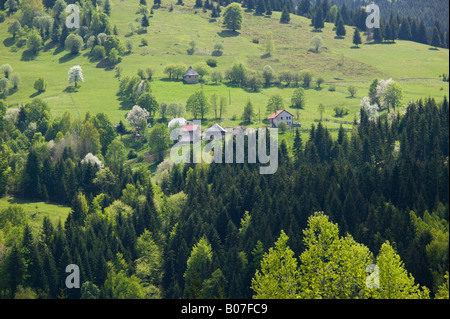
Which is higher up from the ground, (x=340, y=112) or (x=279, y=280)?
(x=279, y=280)

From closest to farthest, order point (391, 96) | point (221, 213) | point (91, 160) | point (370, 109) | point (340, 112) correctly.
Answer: point (221, 213)
point (91, 160)
point (370, 109)
point (391, 96)
point (340, 112)

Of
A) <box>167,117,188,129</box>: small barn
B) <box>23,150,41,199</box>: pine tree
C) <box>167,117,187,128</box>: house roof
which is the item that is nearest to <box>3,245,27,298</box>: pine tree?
<box>23,150,41,199</box>: pine tree

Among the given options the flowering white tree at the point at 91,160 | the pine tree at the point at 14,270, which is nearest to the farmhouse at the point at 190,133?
the flowering white tree at the point at 91,160

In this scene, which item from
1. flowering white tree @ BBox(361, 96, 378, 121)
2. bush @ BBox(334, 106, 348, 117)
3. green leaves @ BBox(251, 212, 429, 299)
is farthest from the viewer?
bush @ BBox(334, 106, 348, 117)

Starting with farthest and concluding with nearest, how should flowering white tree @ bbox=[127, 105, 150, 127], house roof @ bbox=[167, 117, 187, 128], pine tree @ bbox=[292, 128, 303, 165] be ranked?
flowering white tree @ bbox=[127, 105, 150, 127], house roof @ bbox=[167, 117, 187, 128], pine tree @ bbox=[292, 128, 303, 165]

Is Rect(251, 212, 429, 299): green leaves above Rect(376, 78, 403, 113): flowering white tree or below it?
above

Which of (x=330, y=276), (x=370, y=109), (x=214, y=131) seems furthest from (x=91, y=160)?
(x=330, y=276)

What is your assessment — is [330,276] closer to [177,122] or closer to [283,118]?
[283,118]

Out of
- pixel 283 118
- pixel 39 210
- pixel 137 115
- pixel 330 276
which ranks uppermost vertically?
pixel 330 276

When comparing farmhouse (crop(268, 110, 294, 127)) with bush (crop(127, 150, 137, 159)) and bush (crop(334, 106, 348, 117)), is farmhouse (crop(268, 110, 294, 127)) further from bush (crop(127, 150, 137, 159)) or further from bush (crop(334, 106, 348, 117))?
bush (crop(127, 150, 137, 159))

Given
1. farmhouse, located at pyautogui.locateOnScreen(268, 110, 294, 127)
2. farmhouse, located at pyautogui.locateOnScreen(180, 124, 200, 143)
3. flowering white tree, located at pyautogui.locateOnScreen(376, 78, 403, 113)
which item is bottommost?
farmhouse, located at pyautogui.locateOnScreen(180, 124, 200, 143)
